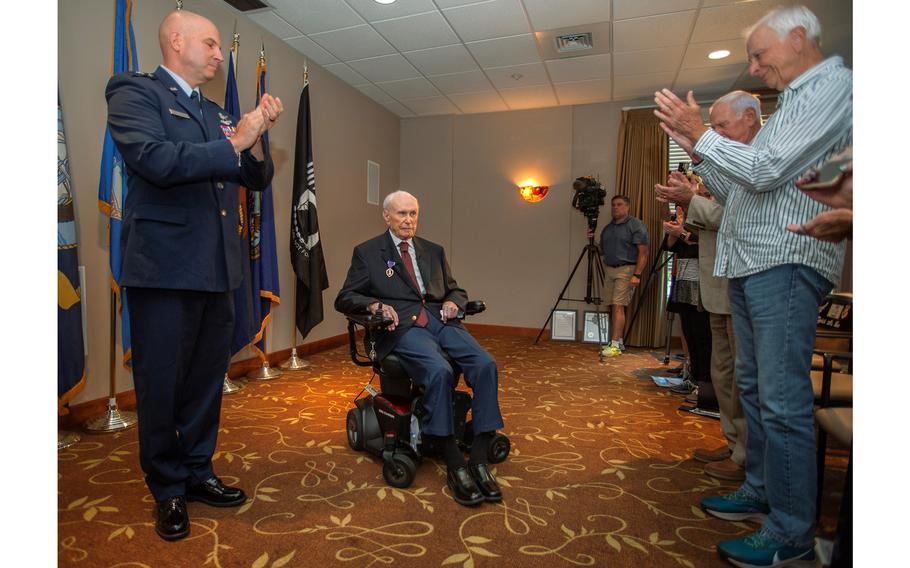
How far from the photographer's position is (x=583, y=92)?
18.0 feet

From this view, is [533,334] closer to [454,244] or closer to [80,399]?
[454,244]

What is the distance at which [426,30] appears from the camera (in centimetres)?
406

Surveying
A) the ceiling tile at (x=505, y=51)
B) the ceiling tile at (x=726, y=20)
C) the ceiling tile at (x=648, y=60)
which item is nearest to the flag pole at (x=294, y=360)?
the ceiling tile at (x=505, y=51)

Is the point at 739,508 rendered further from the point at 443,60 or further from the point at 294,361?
the point at 443,60

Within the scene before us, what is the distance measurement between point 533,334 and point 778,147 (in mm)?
5033

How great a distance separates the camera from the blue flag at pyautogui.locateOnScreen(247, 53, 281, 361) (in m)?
3.61

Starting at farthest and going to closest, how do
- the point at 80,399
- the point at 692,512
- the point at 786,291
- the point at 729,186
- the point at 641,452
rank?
1. the point at 80,399
2. the point at 641,452
3. the point at 692,512
4. the point at 729,186
5. the point at 786,291

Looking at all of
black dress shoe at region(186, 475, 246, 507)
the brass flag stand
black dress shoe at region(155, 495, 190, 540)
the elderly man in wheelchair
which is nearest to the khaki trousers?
the elderly man in wheelchair

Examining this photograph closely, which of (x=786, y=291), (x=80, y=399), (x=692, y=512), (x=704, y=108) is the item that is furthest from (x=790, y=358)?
(x=704, y=108)

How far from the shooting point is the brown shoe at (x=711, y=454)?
225 centimetres

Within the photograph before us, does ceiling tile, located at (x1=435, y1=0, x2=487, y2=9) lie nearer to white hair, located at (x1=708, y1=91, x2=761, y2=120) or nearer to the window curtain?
white hair, located at (x1=708, y1=91, x2=761, y2=120)

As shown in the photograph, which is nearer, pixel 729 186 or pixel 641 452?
pixel 729 186

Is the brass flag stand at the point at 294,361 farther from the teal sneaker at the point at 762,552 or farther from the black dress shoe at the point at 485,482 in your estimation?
the teal sneaker at the point at 762,552

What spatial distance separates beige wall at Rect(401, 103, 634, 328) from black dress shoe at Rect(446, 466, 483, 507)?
14.2ft
